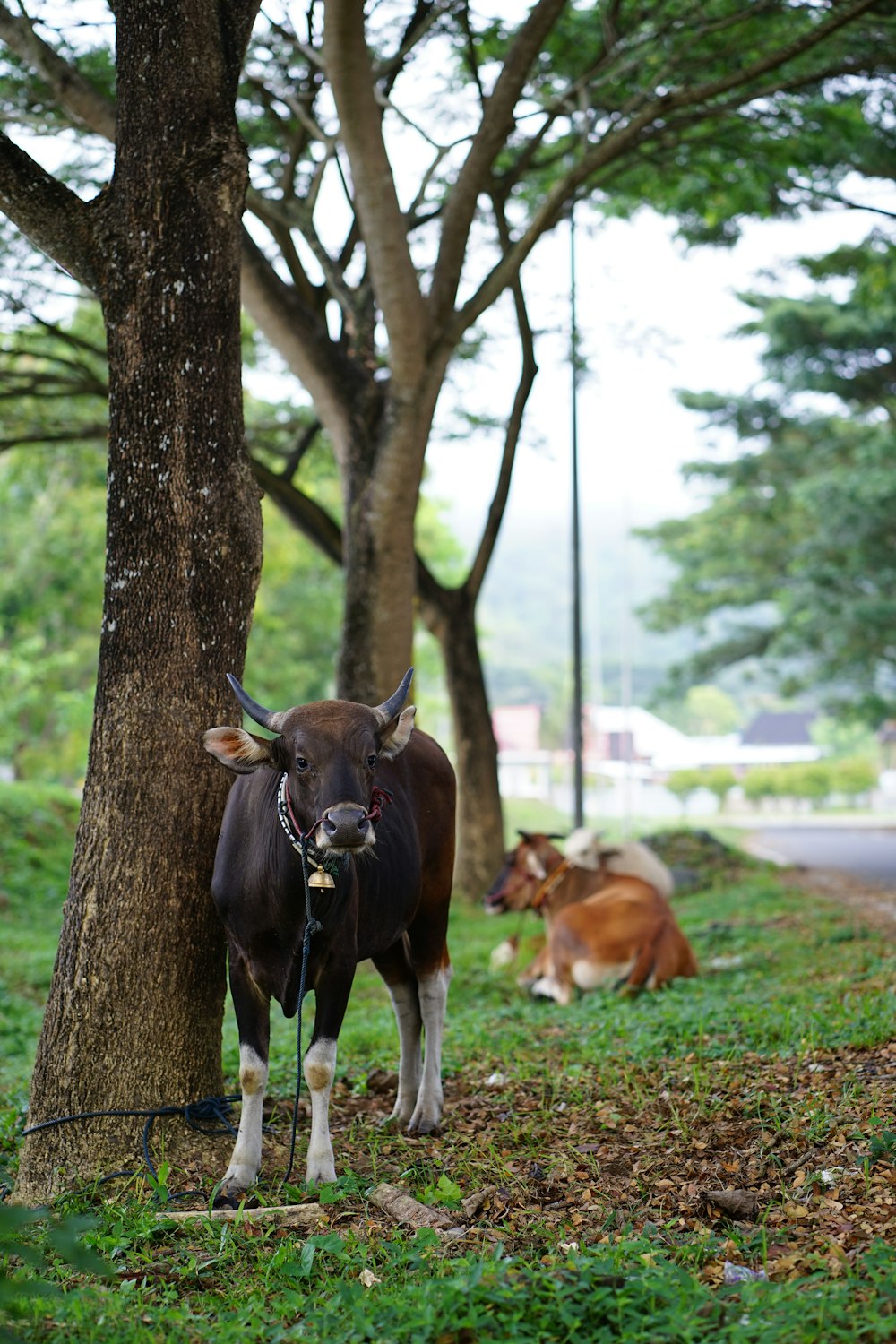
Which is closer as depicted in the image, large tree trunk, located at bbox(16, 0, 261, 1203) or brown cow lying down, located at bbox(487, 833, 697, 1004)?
large tree trunk, located at bbox(16, 0, 261, 1203)

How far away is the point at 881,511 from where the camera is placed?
2288cm

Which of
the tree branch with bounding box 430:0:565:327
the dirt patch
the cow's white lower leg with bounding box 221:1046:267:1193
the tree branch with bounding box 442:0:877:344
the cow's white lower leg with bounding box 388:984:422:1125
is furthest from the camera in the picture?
the dirt patch

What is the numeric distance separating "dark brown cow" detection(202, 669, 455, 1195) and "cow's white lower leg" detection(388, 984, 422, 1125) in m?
0.20

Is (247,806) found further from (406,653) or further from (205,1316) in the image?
(406,653)

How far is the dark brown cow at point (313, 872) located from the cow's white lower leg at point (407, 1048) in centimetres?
20

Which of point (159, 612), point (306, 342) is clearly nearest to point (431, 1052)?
point (159, 612)

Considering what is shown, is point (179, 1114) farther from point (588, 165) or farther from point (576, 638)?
point (576, 638)

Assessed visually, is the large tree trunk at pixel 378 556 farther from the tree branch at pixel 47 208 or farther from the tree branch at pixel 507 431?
the tree branch at pixel 47 208

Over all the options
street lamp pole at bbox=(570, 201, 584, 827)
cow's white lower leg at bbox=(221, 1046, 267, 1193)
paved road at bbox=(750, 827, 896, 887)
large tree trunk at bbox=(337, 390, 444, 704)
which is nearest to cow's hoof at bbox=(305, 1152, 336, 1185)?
cow's white lower leg at bbox=(221, 1046, 267, 1193)

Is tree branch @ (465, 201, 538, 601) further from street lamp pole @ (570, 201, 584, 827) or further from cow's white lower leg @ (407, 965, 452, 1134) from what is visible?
cow's white lower leg @ (407, 965, 452, 1134)

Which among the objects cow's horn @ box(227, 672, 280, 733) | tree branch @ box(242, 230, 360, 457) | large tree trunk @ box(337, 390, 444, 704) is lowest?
cow's horn @ box(227, 672, 280, 733)

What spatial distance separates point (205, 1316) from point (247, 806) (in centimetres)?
208

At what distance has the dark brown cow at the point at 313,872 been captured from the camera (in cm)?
485

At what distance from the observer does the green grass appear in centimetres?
361
